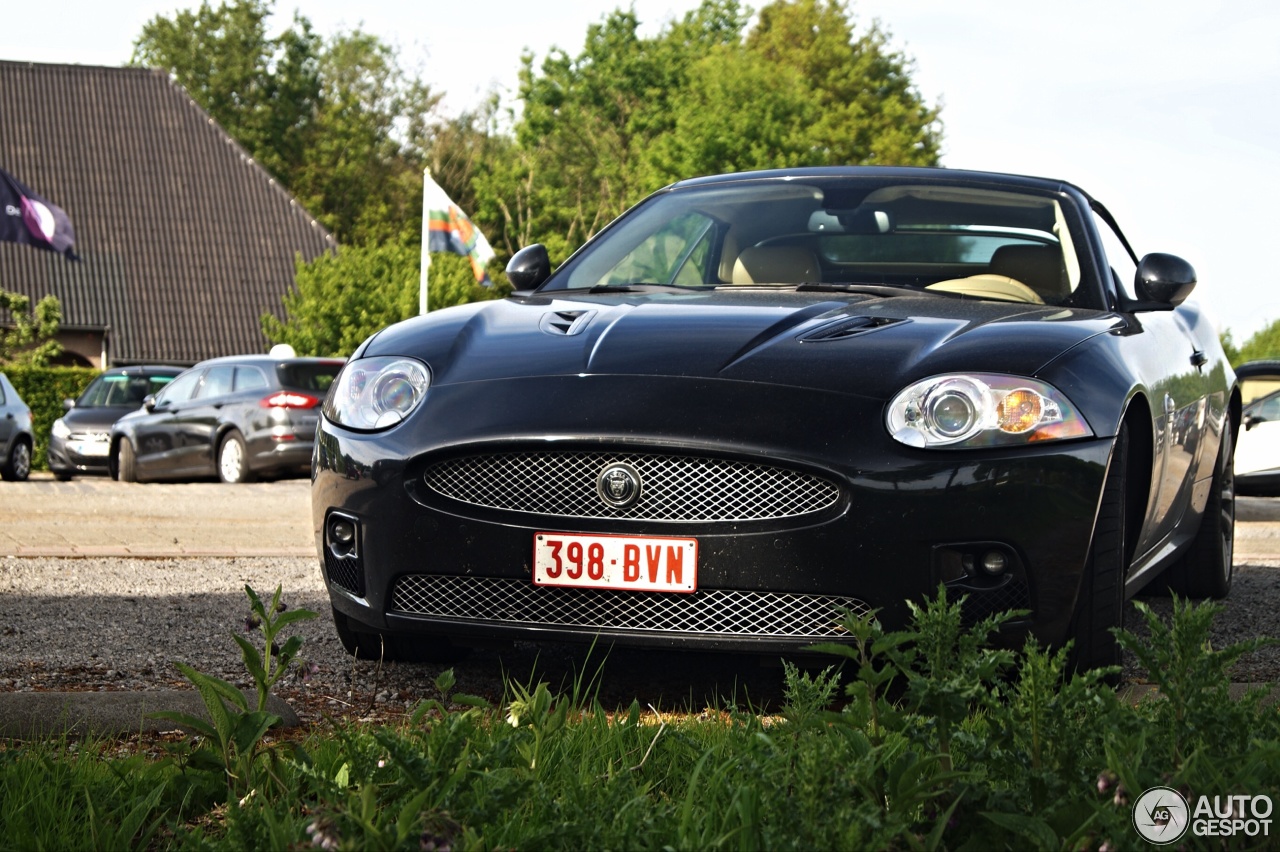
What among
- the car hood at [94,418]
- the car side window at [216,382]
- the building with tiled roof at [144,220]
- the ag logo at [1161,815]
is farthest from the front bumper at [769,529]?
the building with tiled roof at [144,220]

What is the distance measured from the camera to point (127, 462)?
19625 millimetres

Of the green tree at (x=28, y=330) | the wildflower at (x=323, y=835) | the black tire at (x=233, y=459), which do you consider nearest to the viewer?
the wildflower at (x=323, y=835)

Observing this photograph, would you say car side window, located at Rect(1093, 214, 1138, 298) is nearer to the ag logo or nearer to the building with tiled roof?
the ag logo

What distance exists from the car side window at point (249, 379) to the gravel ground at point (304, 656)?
11.4 m

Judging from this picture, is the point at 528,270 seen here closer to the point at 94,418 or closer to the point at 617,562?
the point at 617,562

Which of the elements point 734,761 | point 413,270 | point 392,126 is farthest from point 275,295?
point 734,761

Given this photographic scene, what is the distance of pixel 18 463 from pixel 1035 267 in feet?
56.6

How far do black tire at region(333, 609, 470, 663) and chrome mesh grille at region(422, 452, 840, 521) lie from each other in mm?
773

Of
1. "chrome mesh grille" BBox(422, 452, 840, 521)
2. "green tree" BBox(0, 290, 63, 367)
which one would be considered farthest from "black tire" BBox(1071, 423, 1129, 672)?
"green tree" BBox(0, 290, 63, 367)

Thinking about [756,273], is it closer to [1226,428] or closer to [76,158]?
[1226,428]

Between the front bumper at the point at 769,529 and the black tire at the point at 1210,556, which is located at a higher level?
the front bumper at the point at 769,529

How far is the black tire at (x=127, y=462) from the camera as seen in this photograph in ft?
63.8

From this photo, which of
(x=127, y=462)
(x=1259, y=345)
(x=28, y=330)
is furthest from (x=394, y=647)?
(x=1259, y=345)

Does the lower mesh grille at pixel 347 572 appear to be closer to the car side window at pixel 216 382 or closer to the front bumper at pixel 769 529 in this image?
the front bumper at pixel 769 529
